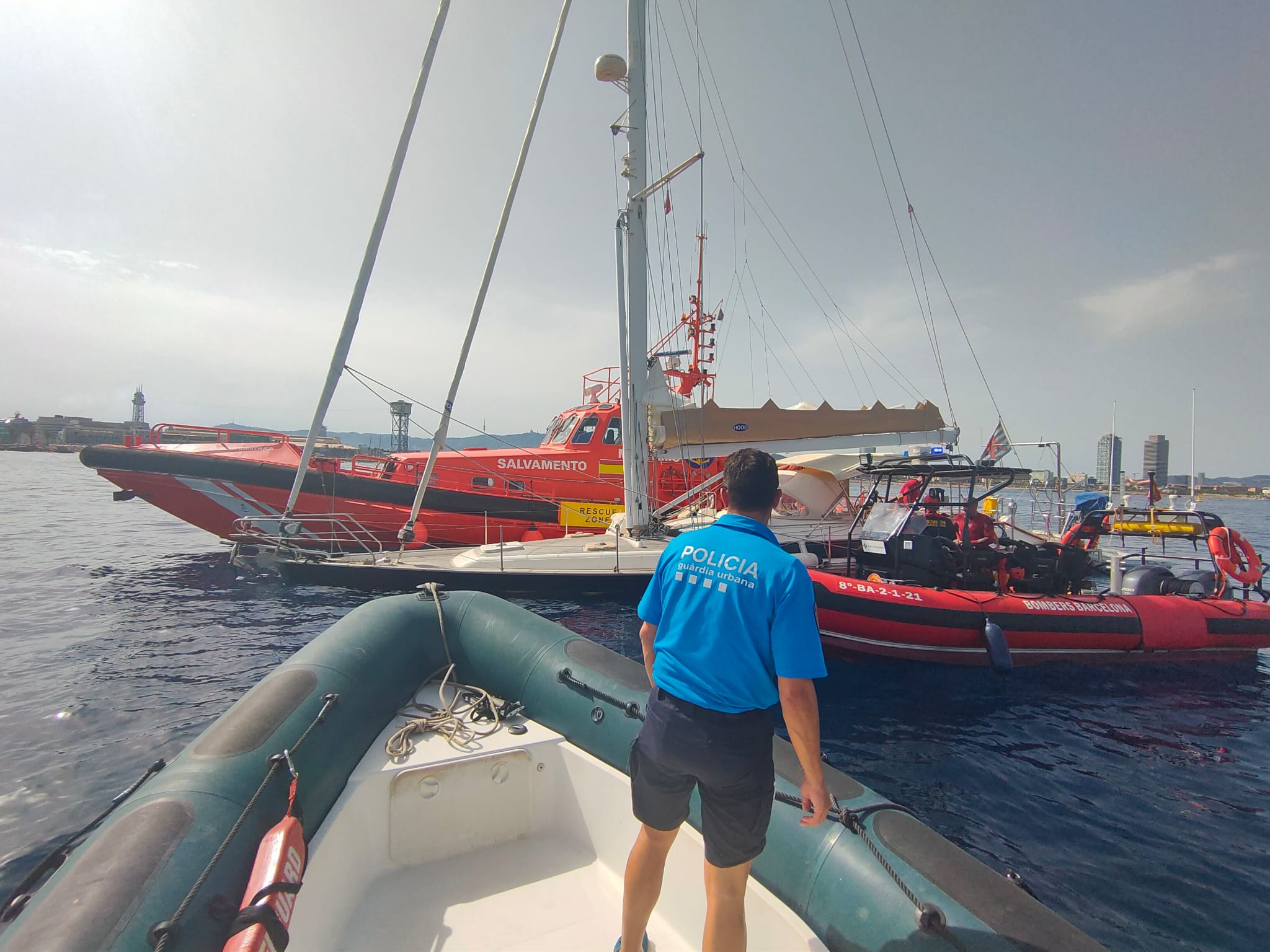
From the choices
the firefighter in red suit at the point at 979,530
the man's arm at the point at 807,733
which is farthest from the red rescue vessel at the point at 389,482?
the man's arm at the point at 807,733

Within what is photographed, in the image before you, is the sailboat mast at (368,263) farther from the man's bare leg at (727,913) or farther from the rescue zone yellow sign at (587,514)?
the man's bare leg at (727,913)

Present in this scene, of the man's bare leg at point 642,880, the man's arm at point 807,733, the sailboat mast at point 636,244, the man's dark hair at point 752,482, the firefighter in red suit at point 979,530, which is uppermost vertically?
the sailboat mast at point 636,244


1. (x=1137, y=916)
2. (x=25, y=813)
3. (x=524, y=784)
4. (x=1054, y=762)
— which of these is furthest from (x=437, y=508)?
(x=1137, y=916)

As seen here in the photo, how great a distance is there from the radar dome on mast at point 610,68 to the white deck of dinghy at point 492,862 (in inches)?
365

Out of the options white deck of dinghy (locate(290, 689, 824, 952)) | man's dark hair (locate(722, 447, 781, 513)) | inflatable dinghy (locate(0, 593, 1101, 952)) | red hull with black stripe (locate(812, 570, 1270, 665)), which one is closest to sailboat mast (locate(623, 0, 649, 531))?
red hull with black stripe (locate(812, 570, 1270, 665))

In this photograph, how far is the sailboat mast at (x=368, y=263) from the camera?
318 inches

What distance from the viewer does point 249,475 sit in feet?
35.8

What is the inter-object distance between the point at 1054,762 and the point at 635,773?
4673 mm

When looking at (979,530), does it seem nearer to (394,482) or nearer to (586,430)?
(586,430)

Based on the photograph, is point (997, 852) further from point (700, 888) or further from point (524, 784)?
point (524, 784)

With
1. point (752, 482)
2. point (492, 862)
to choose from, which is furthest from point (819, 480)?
point (752, 482)

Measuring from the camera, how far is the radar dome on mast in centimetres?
877

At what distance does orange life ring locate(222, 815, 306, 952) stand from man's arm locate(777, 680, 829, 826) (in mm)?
1555

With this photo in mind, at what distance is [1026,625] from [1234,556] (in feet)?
12.2
